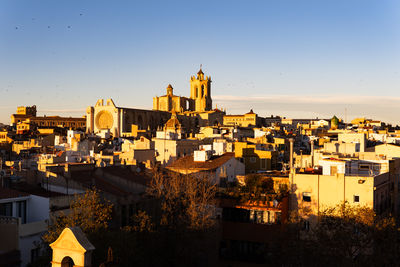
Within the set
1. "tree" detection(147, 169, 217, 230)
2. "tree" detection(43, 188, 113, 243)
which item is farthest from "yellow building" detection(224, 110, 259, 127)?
"tree" detection(43, 188, 113, 243)

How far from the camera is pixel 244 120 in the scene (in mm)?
108875

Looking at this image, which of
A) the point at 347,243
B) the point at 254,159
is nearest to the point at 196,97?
the point at 254,159

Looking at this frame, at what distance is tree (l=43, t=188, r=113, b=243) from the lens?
15.4 m

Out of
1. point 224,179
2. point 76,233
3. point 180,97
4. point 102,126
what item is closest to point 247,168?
point 224,179

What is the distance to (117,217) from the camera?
63.9 feet

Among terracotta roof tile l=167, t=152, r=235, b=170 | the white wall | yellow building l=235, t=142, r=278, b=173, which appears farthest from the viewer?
yellow building l=235, t=142, r=278, b=173

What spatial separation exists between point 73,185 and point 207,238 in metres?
5.53

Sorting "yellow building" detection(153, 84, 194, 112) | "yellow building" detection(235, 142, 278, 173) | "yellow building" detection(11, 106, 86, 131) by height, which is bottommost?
"yellow building" detection(235, 142, 278, 173)

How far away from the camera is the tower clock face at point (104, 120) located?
3739 inches

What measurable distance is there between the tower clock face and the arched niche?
281 ft

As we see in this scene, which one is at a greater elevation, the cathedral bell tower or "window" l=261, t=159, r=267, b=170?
the cathedral bell tower

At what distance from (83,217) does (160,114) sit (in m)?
90.6

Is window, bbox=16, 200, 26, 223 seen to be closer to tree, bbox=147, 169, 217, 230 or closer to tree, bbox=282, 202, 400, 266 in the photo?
tree, bbox=147, 169, 217, 230

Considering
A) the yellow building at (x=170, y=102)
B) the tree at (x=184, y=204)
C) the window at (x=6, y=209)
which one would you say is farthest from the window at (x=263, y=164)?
the yellow building at (x=170, y=102)
